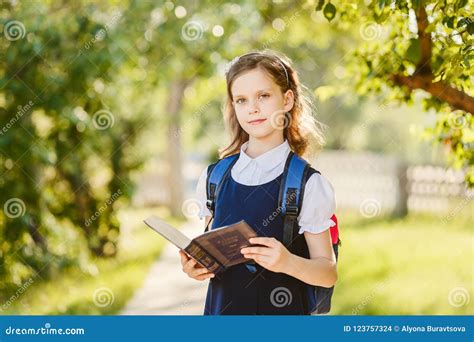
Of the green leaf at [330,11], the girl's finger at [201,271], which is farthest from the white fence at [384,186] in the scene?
the girl's finger at [201,271]

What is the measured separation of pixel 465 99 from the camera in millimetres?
2734

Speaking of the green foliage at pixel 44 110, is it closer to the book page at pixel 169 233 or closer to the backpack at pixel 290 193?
the backpack at pixel 290 193

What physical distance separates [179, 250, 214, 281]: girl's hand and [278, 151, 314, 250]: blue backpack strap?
26 centimetres

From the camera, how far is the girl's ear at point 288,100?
236 centimetres

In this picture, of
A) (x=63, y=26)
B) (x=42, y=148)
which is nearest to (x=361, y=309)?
(x=42, y=148)

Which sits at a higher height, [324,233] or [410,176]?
[410,176]

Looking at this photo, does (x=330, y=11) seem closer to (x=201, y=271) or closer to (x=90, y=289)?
(x=201, y=271)

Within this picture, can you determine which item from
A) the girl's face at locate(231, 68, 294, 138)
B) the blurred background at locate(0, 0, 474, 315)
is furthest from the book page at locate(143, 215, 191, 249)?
the blurred background at locate(0, 0, 474, 315)

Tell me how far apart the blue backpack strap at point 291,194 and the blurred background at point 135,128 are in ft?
1.64

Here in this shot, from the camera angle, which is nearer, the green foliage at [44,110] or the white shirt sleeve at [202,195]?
the white shirt sleeve at [202,195]

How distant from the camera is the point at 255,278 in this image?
225 cm

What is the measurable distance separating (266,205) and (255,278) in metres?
0.24
